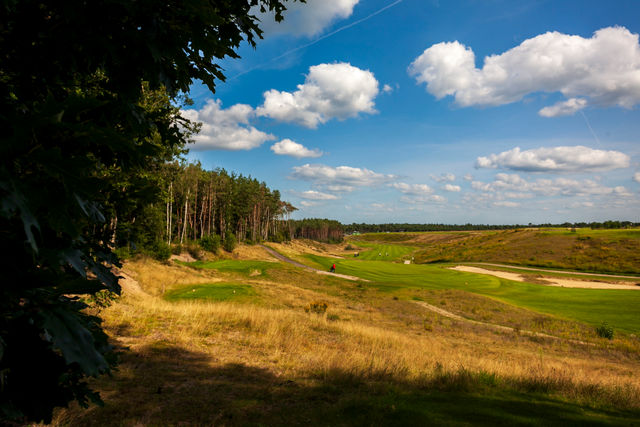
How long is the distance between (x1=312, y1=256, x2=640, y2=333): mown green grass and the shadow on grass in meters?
25.0

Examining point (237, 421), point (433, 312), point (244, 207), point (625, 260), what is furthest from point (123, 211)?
point (625, 260)

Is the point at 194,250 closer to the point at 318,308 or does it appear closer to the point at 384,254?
the point at 318,308

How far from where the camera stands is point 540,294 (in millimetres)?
38344

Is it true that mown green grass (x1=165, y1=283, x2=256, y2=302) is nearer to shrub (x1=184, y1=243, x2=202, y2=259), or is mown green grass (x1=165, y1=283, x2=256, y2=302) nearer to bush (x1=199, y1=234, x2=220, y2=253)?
shrub (x1=184, y1=243, x2=202, y2=259)

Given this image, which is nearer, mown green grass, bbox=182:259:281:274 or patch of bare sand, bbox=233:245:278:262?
mown green grass, bbox=182:259:281:274

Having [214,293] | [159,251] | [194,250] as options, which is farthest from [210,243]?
[214,293]

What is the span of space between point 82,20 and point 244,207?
76.6 metres

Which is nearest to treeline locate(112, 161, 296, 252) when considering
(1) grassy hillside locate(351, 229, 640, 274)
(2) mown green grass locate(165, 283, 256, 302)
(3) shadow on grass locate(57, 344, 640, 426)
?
(2) mown green grass locate(165, 283, 256, 302)

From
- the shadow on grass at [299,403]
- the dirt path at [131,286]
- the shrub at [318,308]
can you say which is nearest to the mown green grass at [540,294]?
the shrub at [318,308]

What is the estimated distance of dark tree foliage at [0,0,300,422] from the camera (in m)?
1.54

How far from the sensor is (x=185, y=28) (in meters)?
2.16

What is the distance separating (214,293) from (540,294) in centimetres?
3824

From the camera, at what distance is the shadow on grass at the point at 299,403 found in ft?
15.0

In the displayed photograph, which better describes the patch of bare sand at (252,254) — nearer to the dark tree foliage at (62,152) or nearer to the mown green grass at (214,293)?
the mown green grass at (214,293)
